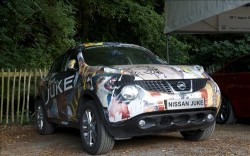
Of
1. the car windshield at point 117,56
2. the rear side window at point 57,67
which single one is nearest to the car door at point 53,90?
the rear side window at point 57,67

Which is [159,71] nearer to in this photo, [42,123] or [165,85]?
[165,85]

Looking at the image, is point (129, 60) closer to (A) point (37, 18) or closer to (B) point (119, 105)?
(B) point (119, 105)

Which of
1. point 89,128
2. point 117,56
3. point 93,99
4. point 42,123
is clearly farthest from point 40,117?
point 93,99

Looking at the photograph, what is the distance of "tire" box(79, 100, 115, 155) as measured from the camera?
6242mm

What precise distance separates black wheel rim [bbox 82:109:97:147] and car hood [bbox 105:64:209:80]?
722 millimetres

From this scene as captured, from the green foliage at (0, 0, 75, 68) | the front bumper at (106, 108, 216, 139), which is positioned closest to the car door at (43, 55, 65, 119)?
the front bumper at (106, 108, 216, 139)

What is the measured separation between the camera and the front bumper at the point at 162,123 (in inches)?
239

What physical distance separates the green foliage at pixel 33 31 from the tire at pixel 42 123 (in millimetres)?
3324

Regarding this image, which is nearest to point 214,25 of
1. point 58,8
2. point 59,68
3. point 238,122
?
point 238,122

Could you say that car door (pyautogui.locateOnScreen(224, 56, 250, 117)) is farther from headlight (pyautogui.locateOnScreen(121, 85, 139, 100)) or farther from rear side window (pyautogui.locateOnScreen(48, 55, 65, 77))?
rear side window (pyautogui.locateOnScreen(48, 55, 65, 77))

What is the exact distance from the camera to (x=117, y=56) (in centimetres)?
752

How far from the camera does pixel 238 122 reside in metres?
9.74

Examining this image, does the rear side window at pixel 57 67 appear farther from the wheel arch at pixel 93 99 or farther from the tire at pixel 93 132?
the tire at pixel 93 132

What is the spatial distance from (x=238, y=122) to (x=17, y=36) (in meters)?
6.98
